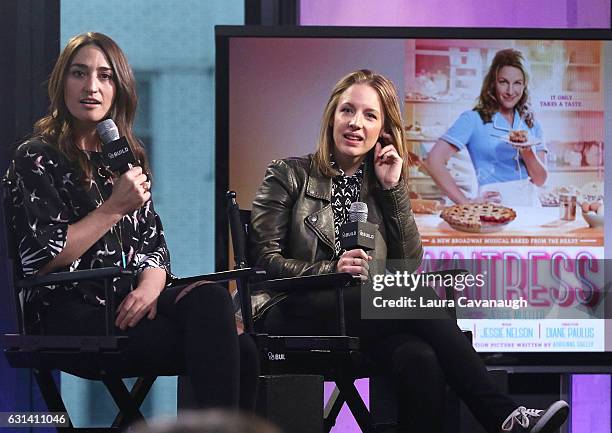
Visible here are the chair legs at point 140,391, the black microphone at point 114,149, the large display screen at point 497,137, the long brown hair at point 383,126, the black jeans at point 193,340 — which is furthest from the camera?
the large display screen at point 497,137

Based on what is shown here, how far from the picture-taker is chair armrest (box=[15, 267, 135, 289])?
7.97 feet

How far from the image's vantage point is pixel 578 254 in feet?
13.6

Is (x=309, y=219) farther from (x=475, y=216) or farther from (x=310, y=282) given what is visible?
(x=475, y=216)

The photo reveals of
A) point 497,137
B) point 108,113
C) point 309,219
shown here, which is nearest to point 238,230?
point 309,219

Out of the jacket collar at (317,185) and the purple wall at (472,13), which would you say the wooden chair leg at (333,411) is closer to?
the jacket collar at (317,185)

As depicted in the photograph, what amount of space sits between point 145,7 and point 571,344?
6.92 ft

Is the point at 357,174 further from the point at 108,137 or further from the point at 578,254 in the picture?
the point at 578,254

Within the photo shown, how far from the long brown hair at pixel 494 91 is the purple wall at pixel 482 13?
0.42m

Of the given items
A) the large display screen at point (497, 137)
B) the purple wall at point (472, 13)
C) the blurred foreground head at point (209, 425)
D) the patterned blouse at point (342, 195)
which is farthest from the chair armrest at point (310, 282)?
the blurred foreground head at point (209, 425)

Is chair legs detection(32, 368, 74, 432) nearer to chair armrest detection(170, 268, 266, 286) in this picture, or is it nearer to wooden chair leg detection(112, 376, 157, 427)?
wooden chair leg detection(112, 376, 157, 427)

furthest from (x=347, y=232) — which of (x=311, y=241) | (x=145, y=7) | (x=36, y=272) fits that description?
(x=145, y=7)

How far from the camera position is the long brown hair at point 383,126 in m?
3.23

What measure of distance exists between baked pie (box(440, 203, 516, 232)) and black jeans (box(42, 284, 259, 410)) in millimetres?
1644

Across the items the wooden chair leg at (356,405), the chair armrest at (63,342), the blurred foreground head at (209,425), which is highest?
the blurred foreground head at (209,425)
